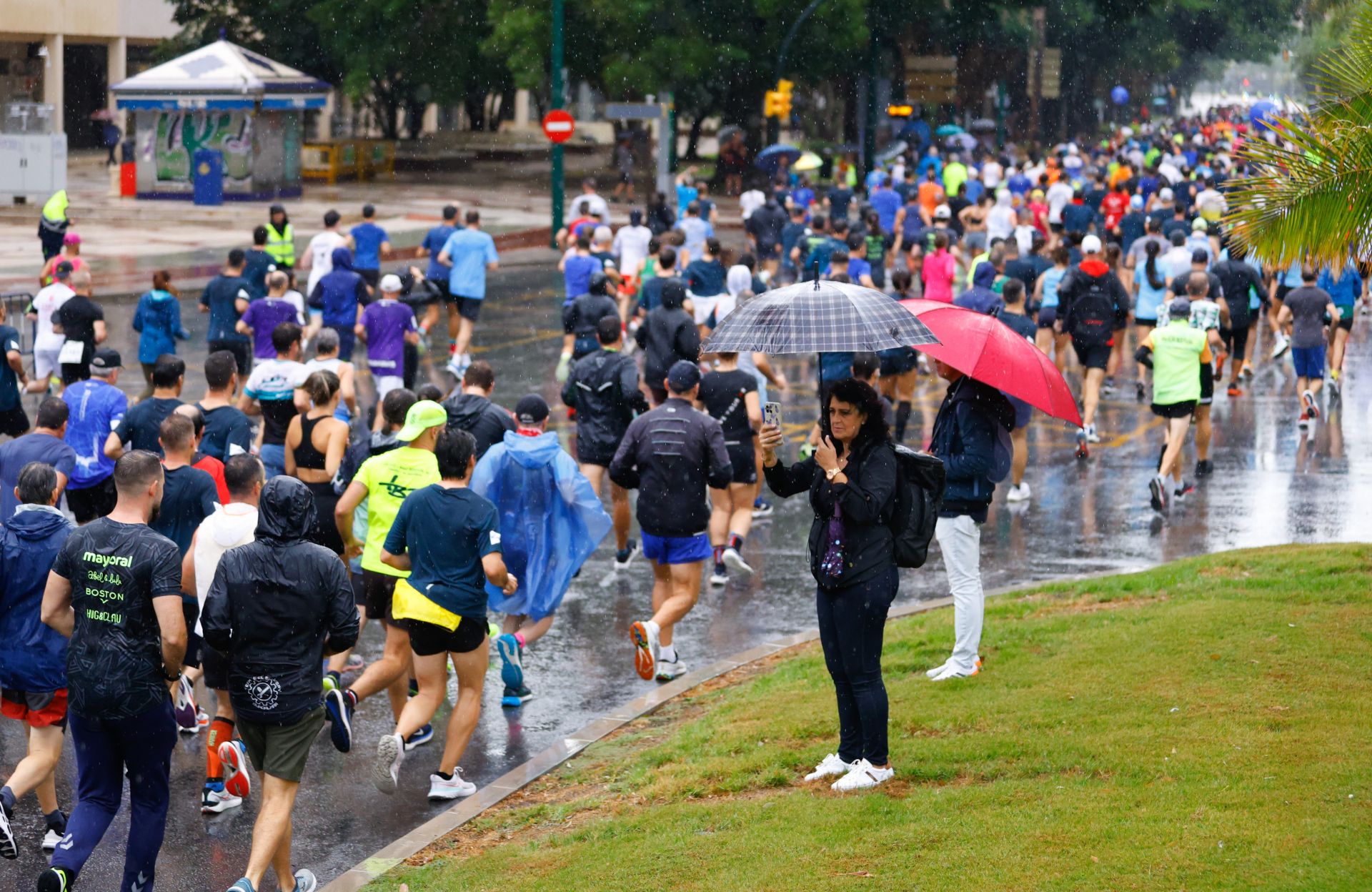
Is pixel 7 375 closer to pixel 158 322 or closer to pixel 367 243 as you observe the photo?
pixel 158 322

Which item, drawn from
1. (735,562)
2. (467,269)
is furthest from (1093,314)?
(467,269)

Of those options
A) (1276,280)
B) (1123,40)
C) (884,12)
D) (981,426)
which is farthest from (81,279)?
(1123,40)

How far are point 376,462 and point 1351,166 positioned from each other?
18.1 ft

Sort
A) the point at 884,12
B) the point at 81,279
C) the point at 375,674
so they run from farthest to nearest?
the point at 884,12
the point at 81,279
the point at 375,674

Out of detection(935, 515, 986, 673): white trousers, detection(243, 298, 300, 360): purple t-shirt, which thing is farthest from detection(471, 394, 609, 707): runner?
detection(243, 298, 300, 360): purple t-shirt

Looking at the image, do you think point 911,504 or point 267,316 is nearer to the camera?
point 911,504

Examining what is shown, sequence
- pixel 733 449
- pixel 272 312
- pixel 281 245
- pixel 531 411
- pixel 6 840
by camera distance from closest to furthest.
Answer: pixel 6 840 → pixel 531 411 → pixel 733 449 → pixel 272 312 → pixel 281 245

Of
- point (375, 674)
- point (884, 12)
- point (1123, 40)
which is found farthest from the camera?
point (1123, 40)

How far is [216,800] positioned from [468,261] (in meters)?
12.6

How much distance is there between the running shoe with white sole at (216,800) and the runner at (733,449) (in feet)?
14.9

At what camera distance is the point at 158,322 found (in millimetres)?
14586

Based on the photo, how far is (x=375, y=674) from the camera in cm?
821

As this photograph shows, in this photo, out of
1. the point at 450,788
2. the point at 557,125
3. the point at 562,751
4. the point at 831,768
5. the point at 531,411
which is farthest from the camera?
the point at 557,125

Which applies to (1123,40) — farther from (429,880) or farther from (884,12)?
(429,880)
